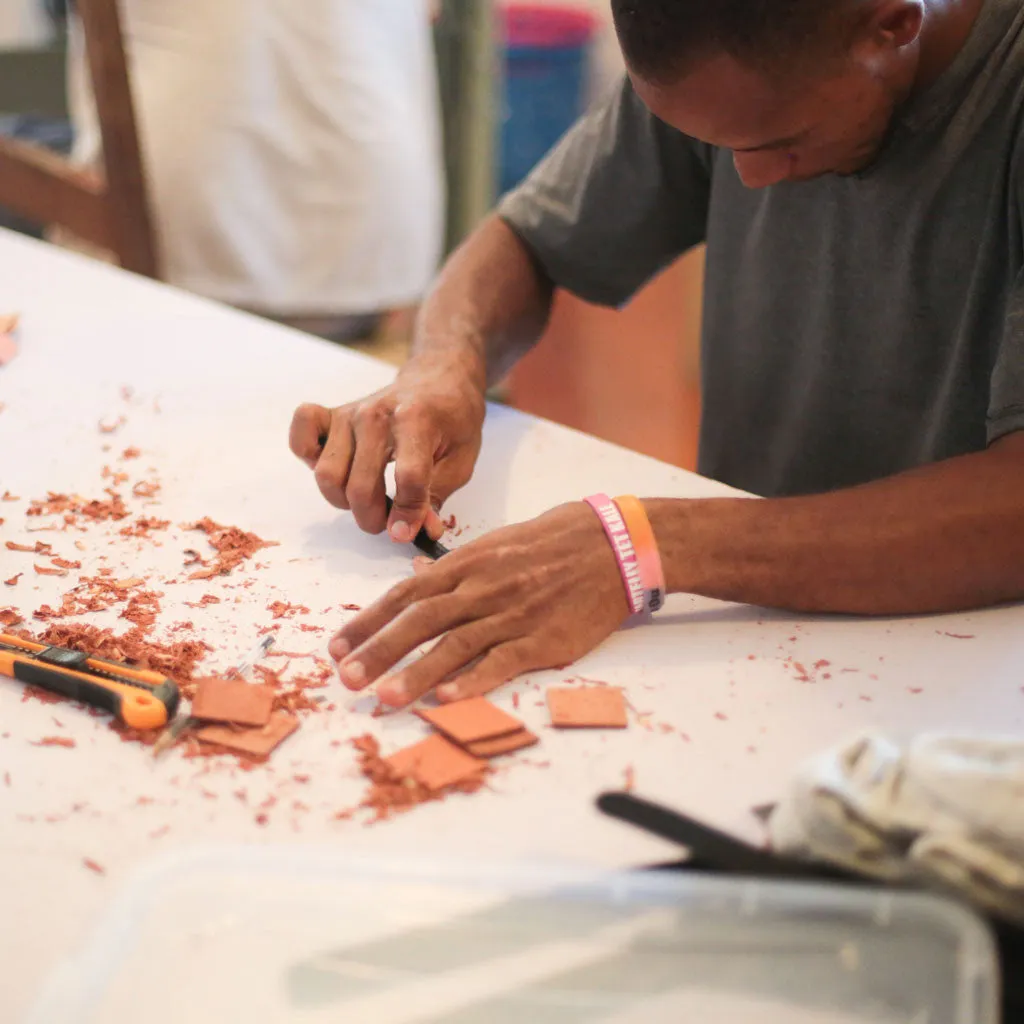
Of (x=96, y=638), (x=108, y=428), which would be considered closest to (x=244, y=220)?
(x=108, y=428)

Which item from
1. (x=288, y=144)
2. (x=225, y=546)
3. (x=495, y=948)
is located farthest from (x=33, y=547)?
(x=288, y=144)

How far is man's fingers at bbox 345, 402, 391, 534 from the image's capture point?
3.44ft

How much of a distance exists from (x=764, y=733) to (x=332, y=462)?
47cm

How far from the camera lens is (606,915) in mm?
625

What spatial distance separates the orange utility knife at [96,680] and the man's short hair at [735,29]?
1.96 ft

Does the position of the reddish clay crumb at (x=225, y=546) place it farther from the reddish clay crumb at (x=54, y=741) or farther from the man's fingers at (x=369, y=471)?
the reddish clay crumb at (x=54, y=741)

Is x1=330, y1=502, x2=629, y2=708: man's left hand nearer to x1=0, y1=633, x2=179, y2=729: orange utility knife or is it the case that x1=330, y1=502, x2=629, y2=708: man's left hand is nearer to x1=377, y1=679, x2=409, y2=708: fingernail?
x1=377, y1=679, x2=409, y2=708: fingernail

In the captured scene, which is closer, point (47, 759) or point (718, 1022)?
point (718, 1022)

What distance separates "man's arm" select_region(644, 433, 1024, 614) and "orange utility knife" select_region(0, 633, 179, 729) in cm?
40

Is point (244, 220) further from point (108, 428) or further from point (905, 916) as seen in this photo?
point (905, 916)

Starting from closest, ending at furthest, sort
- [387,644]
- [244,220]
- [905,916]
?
[905,916], [387,644], [244,220]

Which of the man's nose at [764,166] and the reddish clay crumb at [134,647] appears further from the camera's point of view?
the man's nose at [764,166]

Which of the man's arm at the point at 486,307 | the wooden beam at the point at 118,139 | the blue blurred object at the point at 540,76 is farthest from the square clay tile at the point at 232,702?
the blue blurred object at the point at 540,76

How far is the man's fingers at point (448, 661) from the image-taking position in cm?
84
